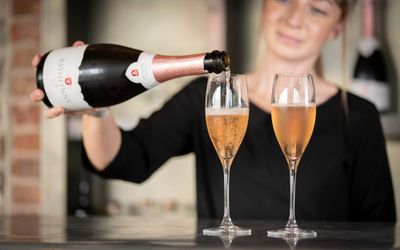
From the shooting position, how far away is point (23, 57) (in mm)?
2568

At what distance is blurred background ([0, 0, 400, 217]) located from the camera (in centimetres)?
245

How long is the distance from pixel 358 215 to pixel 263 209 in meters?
0.23

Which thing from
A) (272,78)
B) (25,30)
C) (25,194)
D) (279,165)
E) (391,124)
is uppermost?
(25,30)

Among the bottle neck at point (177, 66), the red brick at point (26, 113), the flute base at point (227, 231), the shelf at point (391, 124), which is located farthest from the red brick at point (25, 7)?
the flute base at point (227, 231)

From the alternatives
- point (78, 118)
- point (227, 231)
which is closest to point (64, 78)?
point (227, 231)

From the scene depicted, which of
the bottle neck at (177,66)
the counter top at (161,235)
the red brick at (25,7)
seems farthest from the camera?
the red brick at (25,7)

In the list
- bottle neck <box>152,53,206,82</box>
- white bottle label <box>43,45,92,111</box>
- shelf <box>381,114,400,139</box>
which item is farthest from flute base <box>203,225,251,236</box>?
shelf <box>381,114,400,139</box>

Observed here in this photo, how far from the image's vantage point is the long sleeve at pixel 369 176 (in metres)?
1.71

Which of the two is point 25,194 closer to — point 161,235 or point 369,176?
point 369,176

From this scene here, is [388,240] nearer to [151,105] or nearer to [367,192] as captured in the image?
[367,192]

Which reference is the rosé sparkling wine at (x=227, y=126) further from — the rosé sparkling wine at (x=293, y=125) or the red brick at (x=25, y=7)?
the red brick at (x=25, y=7)

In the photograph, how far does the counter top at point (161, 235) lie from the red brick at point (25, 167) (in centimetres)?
126

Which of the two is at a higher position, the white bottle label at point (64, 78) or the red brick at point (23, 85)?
the red brick at point (23, 85)

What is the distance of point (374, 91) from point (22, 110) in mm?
1193
